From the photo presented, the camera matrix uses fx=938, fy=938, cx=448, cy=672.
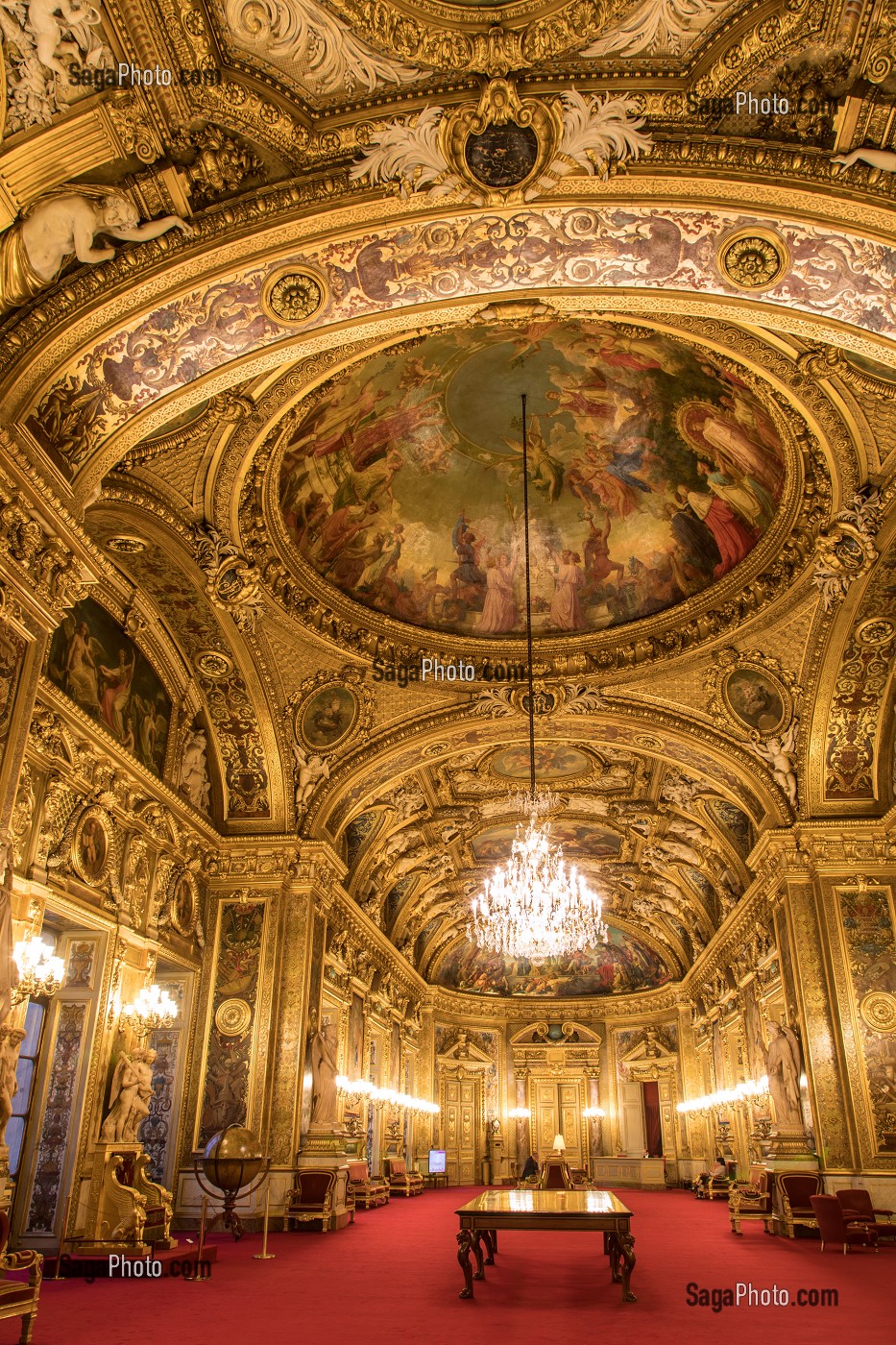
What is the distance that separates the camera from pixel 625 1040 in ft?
102

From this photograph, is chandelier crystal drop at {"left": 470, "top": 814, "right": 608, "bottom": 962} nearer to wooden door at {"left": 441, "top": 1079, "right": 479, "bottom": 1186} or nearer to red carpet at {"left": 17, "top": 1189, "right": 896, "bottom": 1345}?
red carpet at {"left": 17, "top": 1189, "right": 896, "bottom": 1345}

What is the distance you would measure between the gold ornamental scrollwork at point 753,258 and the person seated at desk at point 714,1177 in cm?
1962

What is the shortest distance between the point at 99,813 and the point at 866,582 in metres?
10.3

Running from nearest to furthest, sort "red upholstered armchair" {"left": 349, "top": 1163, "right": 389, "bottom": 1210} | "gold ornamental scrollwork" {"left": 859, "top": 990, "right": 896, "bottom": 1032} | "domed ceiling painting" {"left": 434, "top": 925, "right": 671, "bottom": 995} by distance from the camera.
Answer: "gold ornamental scrollwork" {"left": 859, "top": 990, "right": 896, "bottom": 1032} → "red upholstered armchair" {"left": 349, "top": 1163, "right": 389, "bottom": 1210} → "domed ceiling painting" {"left": 434, "top": 925, "right": 671, "bottom": 995}

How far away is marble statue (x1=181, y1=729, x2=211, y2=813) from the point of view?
14.6 metres

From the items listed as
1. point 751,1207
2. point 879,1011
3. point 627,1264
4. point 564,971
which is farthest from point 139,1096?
point 564,971

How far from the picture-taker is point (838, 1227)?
11.0 m

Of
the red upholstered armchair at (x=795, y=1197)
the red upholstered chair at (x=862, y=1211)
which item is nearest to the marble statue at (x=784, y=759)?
the red upholstered armchair at (x=795, y=1197)

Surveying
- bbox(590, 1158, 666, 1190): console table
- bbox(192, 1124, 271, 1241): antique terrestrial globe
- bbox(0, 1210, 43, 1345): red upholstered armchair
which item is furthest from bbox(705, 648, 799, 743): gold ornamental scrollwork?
bbox(590, 1158, 666, 1190): console table

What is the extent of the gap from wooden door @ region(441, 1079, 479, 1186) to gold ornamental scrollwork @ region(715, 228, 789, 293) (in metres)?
27.3

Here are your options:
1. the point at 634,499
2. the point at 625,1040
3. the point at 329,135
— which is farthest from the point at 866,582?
the point at 625,1040

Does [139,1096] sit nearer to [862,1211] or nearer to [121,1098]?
[121,1098]

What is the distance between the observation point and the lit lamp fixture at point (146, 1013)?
11.5 metres

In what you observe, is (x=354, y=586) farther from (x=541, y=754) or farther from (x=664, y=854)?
(x=664, y=854)
